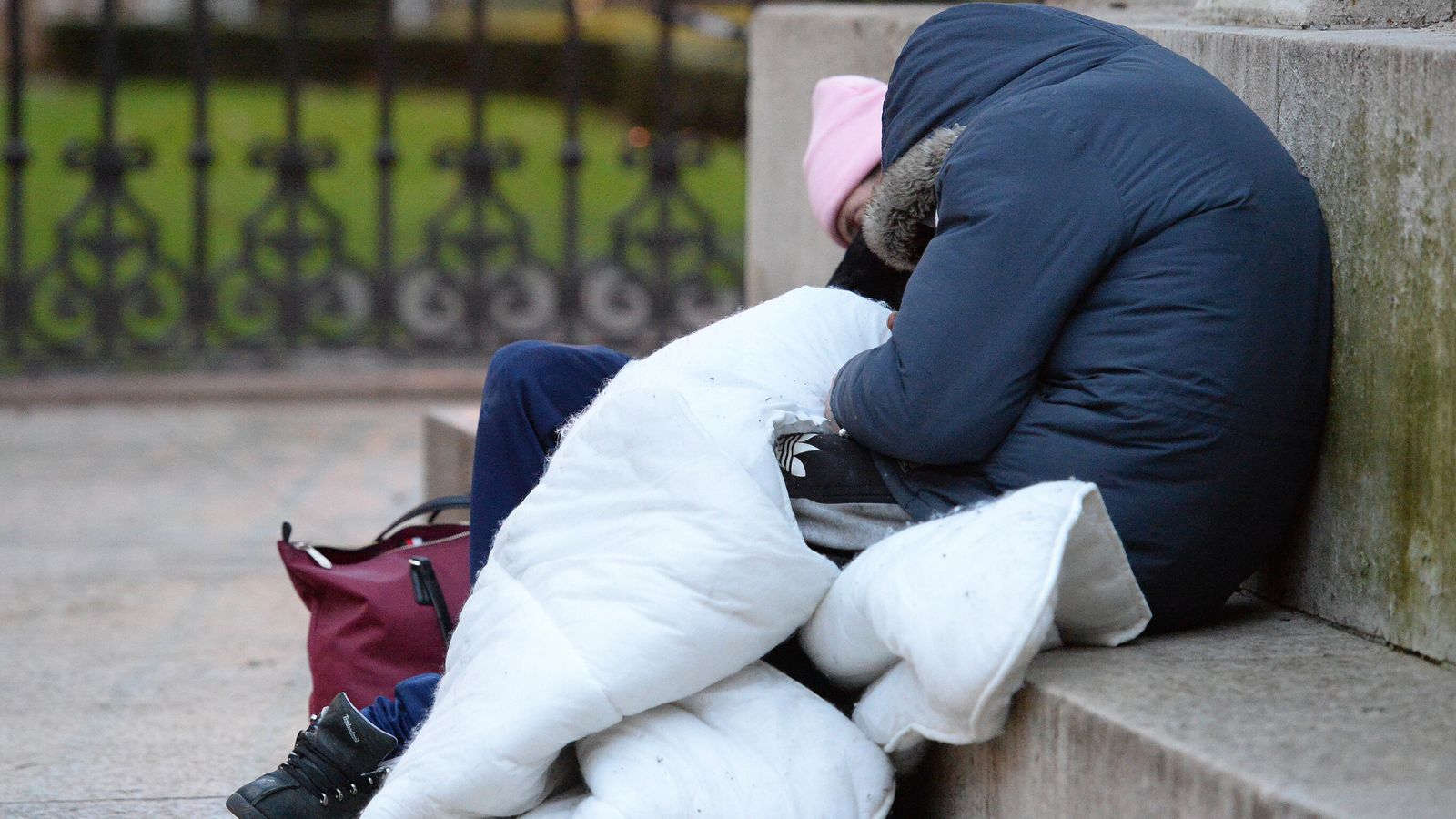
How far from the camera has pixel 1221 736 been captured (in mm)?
1859

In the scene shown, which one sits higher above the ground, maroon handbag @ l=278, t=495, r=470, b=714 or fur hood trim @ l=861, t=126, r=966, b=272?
fur hood trim @ l=861, t=126, r=966, b=272

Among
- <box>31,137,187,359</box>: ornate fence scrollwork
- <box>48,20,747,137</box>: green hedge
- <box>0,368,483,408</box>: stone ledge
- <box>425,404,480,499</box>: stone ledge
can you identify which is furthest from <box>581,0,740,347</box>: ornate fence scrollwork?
<box>48,20,747,137</box>: green hedge

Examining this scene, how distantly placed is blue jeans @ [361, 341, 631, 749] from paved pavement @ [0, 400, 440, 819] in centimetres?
56

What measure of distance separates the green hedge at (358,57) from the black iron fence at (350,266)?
511 centimetres

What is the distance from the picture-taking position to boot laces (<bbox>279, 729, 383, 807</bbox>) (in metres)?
2.50

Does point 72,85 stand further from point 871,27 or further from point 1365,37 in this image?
point 1365,37

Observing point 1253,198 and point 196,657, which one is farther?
point 196,657

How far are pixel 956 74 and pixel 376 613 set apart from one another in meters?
1.28

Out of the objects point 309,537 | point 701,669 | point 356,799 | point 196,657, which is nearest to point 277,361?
point 309,537

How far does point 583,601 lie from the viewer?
2164 millimetres

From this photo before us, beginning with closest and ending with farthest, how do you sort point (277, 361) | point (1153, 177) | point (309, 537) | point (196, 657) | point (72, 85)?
point (1153, 177)
point (196, 657)
point (309, 537)
point (277, 361)
point (72, 85)

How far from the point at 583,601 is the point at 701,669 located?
17cm

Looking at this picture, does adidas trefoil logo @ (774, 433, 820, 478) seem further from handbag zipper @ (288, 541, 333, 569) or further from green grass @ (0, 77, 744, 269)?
green grass @ (0, 77, 744, 269)

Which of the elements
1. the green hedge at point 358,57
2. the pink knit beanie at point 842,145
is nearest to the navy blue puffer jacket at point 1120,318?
the pink knit beanie at point 842,145
